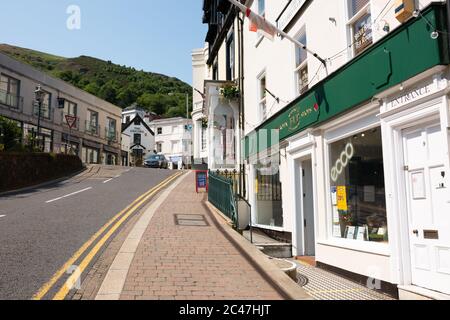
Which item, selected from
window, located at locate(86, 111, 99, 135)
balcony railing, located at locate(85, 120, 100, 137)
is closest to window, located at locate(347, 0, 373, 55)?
balcony railing, located at locate(85, 120, 100, 137)

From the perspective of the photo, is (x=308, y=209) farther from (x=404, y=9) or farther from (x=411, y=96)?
(x=404, y=9)

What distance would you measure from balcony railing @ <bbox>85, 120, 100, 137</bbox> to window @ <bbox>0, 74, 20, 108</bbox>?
37.7ft

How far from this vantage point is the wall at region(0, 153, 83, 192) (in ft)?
70.3

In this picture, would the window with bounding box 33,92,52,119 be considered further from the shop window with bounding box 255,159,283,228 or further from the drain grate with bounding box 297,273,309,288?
the drain grate with bounding box 297,273,309,288

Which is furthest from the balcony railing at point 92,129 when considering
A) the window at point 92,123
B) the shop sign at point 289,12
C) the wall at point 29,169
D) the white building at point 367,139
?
the shop sign at point 289,12

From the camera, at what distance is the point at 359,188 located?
7.68 metres

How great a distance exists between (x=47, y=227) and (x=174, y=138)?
62.3m

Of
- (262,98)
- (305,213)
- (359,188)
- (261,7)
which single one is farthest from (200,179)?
(359,188)

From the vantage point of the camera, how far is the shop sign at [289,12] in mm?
10210

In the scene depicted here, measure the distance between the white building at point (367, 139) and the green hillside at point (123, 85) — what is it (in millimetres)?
82553

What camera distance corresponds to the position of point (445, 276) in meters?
5.30

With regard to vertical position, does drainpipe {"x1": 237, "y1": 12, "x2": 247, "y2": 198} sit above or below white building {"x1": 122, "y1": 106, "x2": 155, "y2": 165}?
below

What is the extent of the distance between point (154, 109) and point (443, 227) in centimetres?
10035

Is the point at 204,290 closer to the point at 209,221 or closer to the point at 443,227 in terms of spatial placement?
the point at 443,227
